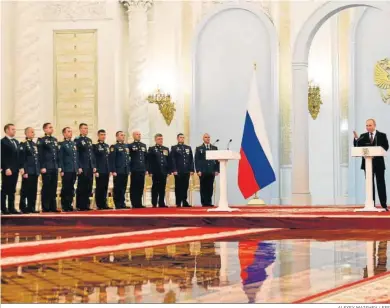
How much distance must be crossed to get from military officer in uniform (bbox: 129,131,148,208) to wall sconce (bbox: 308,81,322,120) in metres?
3.63

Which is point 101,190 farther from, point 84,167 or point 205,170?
point 205,170

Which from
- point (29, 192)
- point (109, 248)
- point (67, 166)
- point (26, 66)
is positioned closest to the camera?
point (109, 248)

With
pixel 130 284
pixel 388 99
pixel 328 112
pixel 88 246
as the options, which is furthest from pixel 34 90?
pixel 130 284

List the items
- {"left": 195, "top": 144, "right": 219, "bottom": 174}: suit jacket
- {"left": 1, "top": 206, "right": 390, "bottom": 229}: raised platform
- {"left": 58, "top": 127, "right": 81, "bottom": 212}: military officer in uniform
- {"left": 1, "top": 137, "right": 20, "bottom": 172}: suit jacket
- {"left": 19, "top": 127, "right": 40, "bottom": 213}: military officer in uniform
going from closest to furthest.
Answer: {"left": 1, "top": 206, "right": 390, "bottom": 229}: raised platform < {"left": 1, "top": 137, "right": 20, "bottom": 172}: suit jacket < {"left": 19, "top": 127, "right": 40, "bottom": 213}: military officer in uniform < {"left": 58, "top": 127, "right": 81, "bottom": 212}: military officer in uniform < {"left": 195, "top": 144, "right": 219, "bottom": 174}: suit jacket

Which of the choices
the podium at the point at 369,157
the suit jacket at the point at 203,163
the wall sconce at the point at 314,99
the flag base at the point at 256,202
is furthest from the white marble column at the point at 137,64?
the podium at the point at 369,157

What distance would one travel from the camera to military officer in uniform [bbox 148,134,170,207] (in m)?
13.9

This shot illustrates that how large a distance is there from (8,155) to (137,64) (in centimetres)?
425

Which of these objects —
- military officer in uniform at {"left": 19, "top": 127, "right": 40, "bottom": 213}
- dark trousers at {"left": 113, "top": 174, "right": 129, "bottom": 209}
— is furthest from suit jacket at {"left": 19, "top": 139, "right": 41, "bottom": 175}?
dark trousers at {"left": 113, "top": 174, "right": 129, "bottom": 209}

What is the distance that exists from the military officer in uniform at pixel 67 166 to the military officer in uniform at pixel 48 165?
22 cm

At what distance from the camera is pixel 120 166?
13.6 m

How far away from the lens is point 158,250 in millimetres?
7262

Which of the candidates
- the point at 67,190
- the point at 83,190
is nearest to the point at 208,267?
the point at 67,190

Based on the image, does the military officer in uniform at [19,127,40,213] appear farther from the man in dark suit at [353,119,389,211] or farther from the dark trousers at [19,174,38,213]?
the man in dark suit at [353,119,389,211]

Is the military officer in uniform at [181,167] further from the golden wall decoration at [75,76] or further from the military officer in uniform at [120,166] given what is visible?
the golden wall decoration at [75,76]
